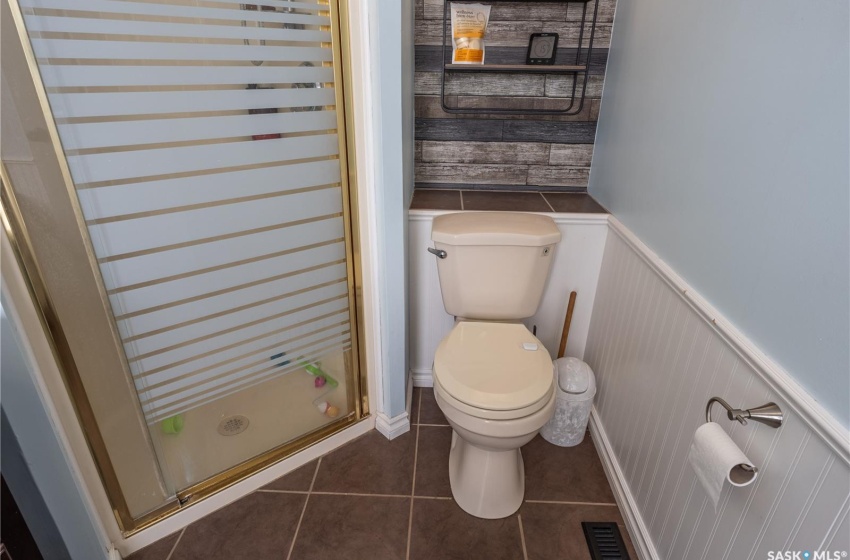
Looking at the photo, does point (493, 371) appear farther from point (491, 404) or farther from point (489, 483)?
point (489, 483)

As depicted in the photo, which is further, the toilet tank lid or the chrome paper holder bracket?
the toilet tank lid

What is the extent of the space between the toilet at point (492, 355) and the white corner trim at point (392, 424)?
0.23 meters

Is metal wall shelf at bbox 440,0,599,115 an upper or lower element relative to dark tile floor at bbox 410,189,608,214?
upper

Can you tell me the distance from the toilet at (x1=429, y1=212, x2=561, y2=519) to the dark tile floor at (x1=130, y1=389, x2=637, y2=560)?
79 millimetres

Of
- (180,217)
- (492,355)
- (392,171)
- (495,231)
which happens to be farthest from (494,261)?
(180,217)

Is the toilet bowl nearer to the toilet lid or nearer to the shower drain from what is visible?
the toilet lid

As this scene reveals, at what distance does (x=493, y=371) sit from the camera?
1.41 m

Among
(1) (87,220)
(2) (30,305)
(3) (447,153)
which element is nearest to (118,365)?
(2) (30,305)

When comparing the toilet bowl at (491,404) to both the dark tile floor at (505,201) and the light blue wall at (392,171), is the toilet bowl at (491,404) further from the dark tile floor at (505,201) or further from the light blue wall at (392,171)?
the dark tile floor at (505,201)

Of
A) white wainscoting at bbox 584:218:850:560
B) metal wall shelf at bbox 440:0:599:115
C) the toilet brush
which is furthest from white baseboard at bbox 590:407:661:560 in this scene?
metal wall shelf at bbox 440:0:599:115

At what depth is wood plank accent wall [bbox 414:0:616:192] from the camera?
6.08ft

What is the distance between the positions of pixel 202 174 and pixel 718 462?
1363 mm

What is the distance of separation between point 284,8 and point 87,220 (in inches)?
29.1

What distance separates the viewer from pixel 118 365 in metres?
1.24
